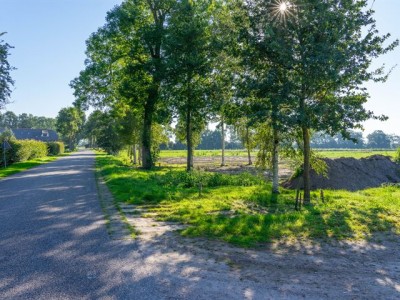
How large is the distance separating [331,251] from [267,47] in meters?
8.21

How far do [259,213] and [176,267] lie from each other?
19.8 ft

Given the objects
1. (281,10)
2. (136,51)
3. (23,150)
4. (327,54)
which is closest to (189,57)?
(136,51)

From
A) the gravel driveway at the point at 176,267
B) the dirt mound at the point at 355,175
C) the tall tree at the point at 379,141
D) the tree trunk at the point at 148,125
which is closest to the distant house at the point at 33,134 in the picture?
the tree trunk at the point at 148,125

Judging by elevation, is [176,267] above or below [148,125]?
below

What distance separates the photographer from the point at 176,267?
629 centimetres

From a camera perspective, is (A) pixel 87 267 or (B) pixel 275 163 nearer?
(A) pixel 87 267

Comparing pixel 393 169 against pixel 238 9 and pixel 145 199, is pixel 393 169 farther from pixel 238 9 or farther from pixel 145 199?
pixel 145 199

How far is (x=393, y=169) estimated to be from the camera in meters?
25.9

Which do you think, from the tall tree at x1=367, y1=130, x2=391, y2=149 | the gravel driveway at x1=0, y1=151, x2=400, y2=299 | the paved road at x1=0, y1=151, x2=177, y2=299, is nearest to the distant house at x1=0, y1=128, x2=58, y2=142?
the paved road at x1=0, y1=151, x2=177, y2=299

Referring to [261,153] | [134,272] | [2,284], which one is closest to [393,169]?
[261,153]

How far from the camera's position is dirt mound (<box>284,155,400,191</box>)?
2106cm

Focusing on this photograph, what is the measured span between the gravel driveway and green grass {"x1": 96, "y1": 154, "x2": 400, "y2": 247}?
78 centimetres

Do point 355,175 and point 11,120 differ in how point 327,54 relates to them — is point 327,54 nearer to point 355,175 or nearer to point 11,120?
point 355,175

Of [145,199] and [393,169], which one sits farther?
[393,169]
